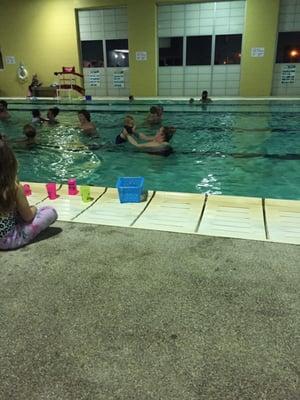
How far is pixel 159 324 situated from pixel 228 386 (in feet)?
1.63

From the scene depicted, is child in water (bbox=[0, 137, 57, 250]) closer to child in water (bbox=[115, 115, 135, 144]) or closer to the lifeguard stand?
child in water (bbox=[115, 115, 135, 144])

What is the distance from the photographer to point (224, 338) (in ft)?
6.02

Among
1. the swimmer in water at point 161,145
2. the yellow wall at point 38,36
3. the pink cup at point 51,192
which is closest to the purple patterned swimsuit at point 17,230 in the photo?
the pink cup at point 51,192

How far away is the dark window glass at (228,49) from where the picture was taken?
14586 millimetres

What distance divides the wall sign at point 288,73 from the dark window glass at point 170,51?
14.0 feet

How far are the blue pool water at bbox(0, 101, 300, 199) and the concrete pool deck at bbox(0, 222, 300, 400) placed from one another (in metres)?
2.62

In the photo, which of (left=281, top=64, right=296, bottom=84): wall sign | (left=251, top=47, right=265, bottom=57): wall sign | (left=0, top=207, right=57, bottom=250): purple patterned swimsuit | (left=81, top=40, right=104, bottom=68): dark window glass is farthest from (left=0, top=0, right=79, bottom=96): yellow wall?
(left=0, top=207, right=57, bottom=250): purple patterned swimsuit

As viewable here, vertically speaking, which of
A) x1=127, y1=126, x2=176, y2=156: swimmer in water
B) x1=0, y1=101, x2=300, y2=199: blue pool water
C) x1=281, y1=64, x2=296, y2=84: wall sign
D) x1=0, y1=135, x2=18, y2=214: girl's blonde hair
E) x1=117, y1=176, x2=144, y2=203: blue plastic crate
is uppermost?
x1=281, y1=64, x2=296, y2=84: wall sign

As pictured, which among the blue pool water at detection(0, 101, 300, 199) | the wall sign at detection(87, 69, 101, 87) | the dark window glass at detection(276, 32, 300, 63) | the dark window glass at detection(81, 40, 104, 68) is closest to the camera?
the blue pool water at detection(0, 101, 300, 199)

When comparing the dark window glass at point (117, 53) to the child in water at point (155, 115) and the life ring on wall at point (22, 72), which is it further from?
the child in water at point (155, 115)

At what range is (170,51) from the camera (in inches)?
611

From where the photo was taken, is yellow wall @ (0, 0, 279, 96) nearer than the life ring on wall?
Yes

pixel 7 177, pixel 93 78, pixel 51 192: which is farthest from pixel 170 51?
pixel 7 177

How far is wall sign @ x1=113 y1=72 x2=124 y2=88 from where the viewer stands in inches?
643
